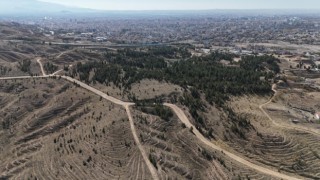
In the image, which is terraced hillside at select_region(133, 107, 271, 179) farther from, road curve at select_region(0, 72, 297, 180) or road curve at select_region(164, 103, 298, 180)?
road curve at select_region(164, 103, 298, 180)

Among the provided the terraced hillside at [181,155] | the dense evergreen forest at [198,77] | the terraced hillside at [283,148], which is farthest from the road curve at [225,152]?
the terraced hillside at [283,148]

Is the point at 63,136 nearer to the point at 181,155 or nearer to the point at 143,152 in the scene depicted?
the point at 143,152

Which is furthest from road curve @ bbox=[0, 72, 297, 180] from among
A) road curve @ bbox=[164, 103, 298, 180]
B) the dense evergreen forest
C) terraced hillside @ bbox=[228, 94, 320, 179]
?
terraced hillside @ bbox=[228, 94, 320, 179]

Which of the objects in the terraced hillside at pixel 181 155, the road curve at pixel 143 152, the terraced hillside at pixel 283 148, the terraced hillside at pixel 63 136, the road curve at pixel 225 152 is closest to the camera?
the road curve at pixel 143 152

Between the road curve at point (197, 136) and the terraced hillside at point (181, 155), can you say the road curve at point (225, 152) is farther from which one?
the terraced hillside at point (181, 155)

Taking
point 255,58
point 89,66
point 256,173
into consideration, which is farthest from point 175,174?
point 255,58

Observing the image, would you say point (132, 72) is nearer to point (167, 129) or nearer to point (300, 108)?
point (167, 129)

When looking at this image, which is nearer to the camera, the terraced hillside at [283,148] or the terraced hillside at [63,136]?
the terraced hillside at [63,136]

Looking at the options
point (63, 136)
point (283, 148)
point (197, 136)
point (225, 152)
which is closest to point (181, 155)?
point (197, 136)
